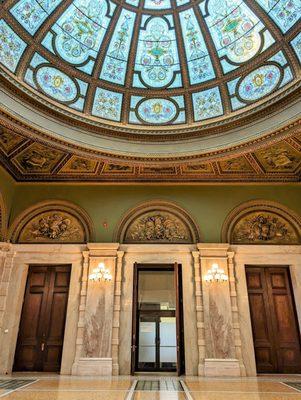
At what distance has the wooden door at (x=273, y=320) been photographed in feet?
32.7

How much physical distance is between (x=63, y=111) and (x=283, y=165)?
7.66 metres

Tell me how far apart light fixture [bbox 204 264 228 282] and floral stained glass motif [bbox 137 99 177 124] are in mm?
5478

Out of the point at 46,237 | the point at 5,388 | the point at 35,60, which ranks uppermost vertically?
the point at 35,60

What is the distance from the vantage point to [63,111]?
1010 cm

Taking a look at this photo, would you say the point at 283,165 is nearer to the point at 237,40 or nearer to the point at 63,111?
the point at 237,40

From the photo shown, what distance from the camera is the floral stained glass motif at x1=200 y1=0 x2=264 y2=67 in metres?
9.85

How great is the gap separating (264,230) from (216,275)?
254 centimetres

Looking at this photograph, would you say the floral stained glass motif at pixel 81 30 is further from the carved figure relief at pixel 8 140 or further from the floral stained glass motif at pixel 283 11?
the floral stained glass motif at pixel 283 11

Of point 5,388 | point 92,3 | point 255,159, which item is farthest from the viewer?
point 255,159

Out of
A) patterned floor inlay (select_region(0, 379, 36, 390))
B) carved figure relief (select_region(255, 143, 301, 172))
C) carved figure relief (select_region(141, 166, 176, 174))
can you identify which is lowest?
patterned floor inlay (select_region(0, 379, 36, 390))

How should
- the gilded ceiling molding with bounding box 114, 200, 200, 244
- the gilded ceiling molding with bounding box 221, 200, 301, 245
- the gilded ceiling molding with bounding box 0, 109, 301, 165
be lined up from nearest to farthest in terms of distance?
the gilded ceiling molding with bounding box 0, 109, 301, 165 < the gilded ceiling molding with bounding box 221, 200, 301, 245 < the gilded ceiling molding with bounding box 114, 200, 200, 244

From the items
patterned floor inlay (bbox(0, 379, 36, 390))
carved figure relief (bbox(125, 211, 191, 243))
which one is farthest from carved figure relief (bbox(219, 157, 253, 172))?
patterned floor inlay (bbox(0, 379, 36, 390))

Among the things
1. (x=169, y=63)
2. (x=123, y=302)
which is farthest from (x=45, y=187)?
(x=169, y=63)

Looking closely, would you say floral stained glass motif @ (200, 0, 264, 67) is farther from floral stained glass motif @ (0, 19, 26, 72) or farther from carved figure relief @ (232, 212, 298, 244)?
floral stained glass motif @ (0, 19, 26, 72)
